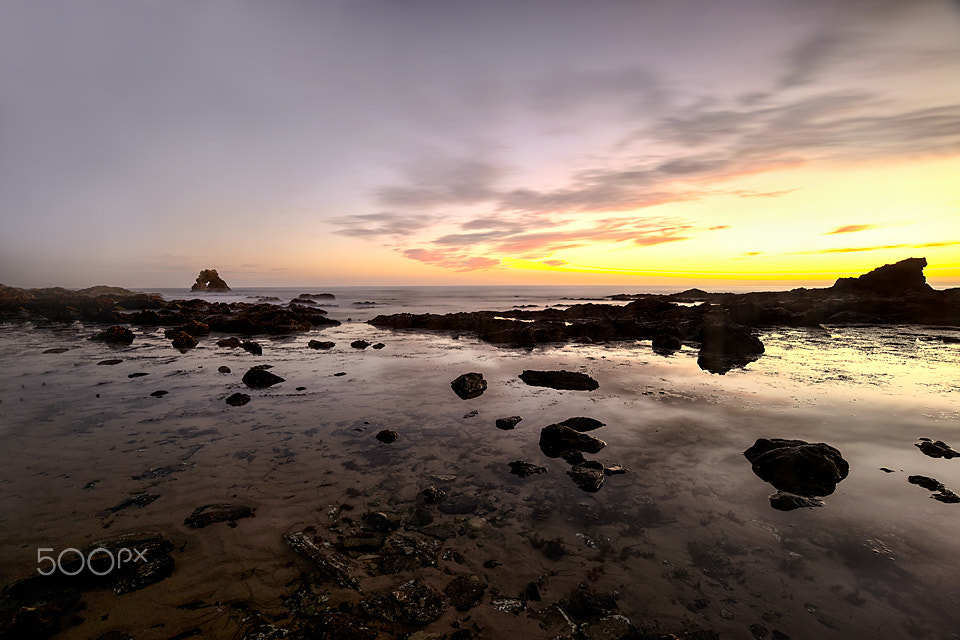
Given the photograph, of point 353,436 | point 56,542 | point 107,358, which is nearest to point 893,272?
point 353,436

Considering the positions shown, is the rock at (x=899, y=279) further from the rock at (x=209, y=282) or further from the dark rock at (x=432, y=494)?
the rock at (x=209, y=282)

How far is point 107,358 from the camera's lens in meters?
17.6

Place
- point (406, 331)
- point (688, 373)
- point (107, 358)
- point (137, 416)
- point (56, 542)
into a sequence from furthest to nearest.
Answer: point (406, 331)
point (107, 358)
point (688, 373)
point (137, 416)
point (56, 542)

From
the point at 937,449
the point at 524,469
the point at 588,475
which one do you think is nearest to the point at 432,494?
the point at 524,469

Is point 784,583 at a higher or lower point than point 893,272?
lower

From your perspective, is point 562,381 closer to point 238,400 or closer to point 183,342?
point 238,400

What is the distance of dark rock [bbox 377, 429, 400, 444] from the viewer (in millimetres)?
8867

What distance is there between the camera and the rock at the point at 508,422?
9820mm

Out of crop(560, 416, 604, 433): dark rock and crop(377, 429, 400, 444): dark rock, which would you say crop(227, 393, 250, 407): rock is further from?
crop(560, 416, 604, 433): dark rock

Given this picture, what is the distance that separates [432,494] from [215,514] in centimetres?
355

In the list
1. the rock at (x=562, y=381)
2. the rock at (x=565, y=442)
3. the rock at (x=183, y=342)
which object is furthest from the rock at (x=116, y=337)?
the rock at (x=565, y=442)

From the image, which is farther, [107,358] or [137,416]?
[107,358]

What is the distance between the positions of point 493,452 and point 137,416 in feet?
33.7

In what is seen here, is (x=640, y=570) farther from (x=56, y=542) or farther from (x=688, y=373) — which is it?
(x=688, y=373)
